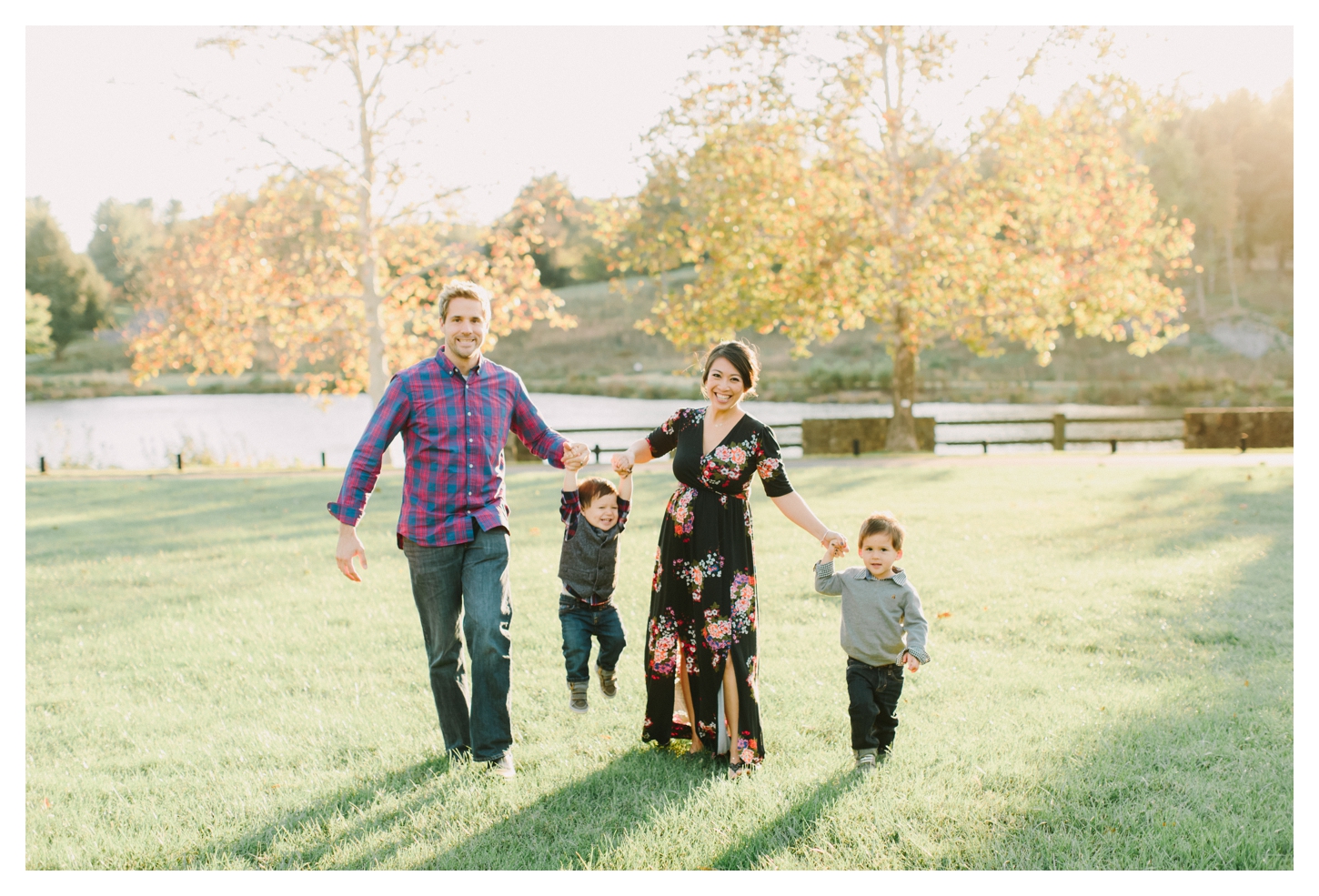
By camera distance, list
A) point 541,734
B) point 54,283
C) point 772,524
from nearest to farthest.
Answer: point 541,734 → point 772,524 → point 54,283

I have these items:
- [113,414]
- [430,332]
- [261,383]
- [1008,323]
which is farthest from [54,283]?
[1008,323]

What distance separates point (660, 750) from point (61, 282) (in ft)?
244

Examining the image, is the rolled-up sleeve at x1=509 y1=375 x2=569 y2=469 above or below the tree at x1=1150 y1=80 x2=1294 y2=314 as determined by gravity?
below

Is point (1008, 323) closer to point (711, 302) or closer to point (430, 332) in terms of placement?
point (711, 302)

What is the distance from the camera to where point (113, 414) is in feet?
131

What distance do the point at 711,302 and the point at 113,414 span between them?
3194 cm

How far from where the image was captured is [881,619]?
4.29 m

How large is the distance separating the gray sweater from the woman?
261mm

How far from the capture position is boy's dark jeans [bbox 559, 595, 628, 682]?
191 inches

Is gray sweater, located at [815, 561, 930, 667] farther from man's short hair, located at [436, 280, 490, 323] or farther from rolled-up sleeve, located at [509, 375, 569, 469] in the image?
man's short hair, located at [436, 280, 490, 323]

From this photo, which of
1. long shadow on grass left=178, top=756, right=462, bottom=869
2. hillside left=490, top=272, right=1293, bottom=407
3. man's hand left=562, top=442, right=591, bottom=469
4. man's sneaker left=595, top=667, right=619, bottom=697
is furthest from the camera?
hillside left=490, top=272, right=1293, bottom=407

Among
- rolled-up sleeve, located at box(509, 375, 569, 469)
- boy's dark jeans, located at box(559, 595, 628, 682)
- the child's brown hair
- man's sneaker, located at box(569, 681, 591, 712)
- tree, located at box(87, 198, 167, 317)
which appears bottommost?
man's sneaker, located at box(569, 681, 591, 712)

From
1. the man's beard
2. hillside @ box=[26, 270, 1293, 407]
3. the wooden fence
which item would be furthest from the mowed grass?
hillside @ box=[26, 270, 1293, 407]

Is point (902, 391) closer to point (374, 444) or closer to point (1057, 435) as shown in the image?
point (1057, 435)
